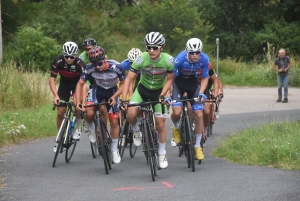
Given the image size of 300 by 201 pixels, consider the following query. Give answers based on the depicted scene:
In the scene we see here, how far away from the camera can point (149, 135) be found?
10.9 m

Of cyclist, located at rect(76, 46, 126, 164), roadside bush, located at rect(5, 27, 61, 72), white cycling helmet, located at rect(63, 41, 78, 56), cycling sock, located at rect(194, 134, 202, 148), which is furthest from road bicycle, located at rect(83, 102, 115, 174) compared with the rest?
roadside bush, located at rect(5, 27, 61, 72)

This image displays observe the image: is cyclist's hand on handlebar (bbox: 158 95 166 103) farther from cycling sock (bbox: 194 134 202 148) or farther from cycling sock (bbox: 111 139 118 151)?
cycling sock (bbox: 194 134 202 148)

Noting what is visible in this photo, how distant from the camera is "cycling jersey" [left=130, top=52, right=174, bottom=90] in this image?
11422mm

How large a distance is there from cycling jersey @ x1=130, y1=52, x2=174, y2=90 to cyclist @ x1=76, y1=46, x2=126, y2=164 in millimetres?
502

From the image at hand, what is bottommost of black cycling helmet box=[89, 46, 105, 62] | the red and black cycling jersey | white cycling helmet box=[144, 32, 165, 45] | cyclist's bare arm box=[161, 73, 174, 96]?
cyclist's bare arm box=[161, 73, 174, 96]

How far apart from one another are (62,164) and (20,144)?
3.17 meters

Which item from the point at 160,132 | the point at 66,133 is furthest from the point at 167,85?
the point at 66,133

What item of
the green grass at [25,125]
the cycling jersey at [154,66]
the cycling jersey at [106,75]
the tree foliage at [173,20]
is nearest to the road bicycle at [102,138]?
the cycling jersey at [106,75]

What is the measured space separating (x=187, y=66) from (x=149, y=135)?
198cm

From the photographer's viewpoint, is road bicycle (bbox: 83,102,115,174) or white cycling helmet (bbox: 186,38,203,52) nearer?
road bicycle (bbox: 83,102,115,174)

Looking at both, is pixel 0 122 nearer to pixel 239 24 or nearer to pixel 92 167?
pixel 92 167

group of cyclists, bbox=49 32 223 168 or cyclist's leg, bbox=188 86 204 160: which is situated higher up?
group of cyclists, bbox=49 32 223 168

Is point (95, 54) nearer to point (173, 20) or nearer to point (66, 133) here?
point (66, 133)

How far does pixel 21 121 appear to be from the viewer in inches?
686
